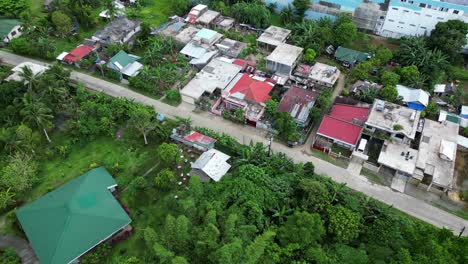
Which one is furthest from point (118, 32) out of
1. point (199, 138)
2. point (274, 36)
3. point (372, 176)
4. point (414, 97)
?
point (414, 97)

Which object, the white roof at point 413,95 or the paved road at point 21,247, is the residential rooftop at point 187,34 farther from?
the paved road at point 21,247

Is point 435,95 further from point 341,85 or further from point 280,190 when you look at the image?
point 280,190

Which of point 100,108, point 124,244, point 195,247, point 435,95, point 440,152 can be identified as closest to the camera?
point 195,247

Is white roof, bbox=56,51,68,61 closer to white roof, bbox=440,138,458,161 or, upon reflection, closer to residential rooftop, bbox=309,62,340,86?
residential rooftop, bbox=309,62,340,86

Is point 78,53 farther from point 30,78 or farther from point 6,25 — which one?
point 6,25

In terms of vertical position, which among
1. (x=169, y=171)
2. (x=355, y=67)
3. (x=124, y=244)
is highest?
(x=355, y=67)

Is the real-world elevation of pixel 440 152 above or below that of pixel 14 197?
above

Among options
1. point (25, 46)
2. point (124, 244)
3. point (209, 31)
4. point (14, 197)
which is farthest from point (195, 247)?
point (25, 46)
